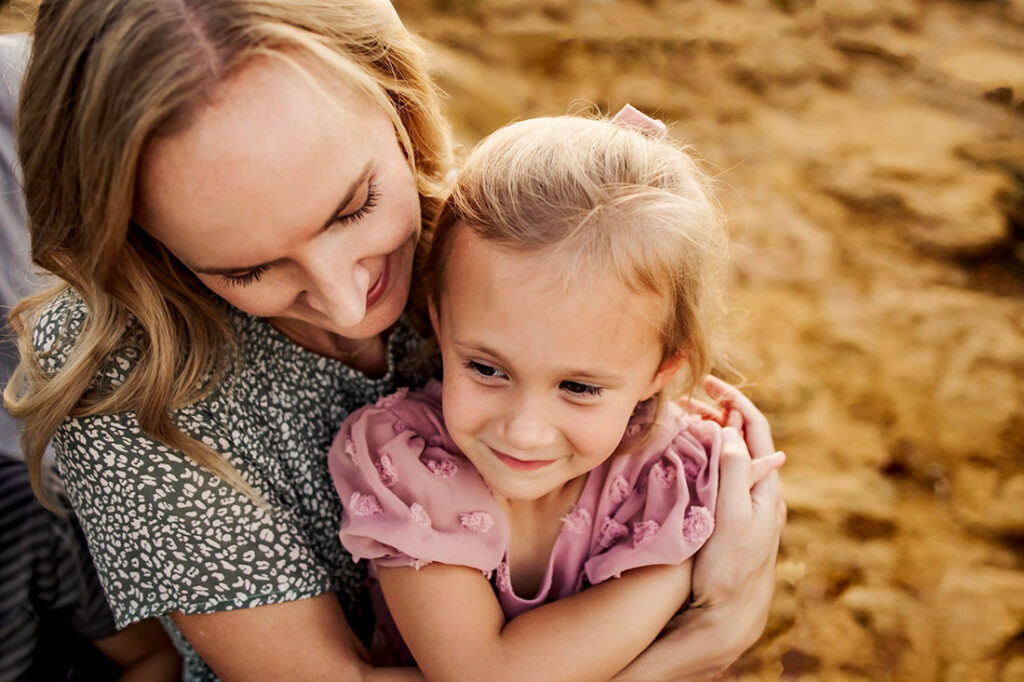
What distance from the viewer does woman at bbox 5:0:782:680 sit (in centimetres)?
114

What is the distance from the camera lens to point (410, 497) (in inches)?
56.2

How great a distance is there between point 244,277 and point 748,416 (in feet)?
3.28

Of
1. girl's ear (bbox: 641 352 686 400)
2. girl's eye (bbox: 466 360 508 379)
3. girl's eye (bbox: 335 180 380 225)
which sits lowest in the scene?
girl's ear (bbox: 641 352 686 400)

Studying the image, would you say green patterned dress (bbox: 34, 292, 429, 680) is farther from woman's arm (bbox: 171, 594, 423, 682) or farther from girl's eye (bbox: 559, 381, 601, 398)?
girl's eye (bbox: 559, 381, 601, 398)

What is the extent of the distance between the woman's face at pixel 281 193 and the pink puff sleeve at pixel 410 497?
9.6 inches

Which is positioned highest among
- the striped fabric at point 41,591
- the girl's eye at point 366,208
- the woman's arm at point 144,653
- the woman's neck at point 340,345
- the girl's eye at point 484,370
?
the girl's eye at point 366,208

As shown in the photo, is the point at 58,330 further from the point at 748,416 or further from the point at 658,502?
the point at 748,416

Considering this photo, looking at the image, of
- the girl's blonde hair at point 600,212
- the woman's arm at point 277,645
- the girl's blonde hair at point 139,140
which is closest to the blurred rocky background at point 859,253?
the girl's blonde hair at point 139,140

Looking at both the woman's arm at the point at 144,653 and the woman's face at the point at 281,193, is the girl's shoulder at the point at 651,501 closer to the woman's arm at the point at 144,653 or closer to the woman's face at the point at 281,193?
the woman's face at the point at 281,193

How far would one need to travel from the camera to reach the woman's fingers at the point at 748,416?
5.48ft

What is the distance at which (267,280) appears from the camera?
128 cm

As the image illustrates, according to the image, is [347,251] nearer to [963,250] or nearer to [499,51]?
[963,250]

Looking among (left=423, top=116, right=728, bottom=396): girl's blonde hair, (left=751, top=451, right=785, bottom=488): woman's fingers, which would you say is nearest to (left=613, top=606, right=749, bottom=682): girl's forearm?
(left=751, top=451, right=785, bottom=488): woman's fingers

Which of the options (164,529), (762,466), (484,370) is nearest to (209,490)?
(164,529)
